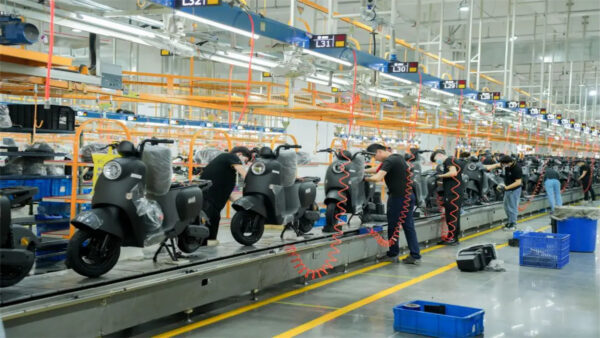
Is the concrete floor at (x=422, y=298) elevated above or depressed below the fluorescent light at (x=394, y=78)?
below

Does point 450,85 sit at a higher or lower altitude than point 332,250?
higher

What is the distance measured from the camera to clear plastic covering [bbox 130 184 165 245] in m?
5.32

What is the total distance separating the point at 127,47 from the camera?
23359mm

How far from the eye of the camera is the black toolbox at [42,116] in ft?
28.2

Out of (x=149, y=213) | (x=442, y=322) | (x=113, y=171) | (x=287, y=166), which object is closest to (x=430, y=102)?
(x=287, y=166)

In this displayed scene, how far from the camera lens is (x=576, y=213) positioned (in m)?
10.7

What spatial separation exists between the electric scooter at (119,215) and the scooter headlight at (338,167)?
365cm

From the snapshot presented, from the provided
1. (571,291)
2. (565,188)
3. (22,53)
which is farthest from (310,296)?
(565,188)

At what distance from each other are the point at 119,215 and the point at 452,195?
24.3ft

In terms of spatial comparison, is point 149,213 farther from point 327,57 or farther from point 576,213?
point 576,213

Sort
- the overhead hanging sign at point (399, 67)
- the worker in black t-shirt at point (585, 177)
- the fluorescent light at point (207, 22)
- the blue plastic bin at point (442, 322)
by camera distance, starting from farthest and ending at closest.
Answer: the worker in black t-shirt at point (585, 177), the overhead hanging sign at point (399, 67), the fluorescent light at point (207, 22), the blue plastic bin at point (442, 322)

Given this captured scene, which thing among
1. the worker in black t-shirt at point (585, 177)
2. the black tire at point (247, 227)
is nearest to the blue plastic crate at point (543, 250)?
the black tire at point (247, 227)

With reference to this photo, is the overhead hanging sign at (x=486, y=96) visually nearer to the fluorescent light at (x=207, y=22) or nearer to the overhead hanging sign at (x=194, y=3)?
the fluorescent light at (x=207, y=22)

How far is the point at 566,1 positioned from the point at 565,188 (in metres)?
7.19
